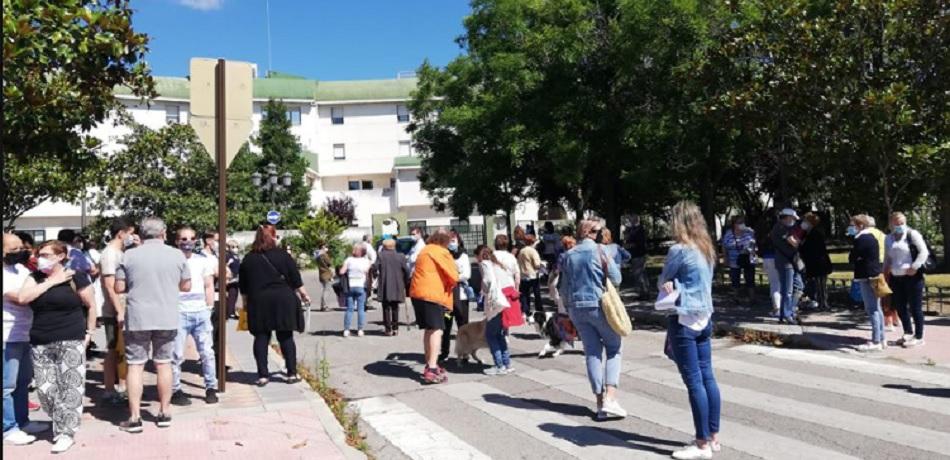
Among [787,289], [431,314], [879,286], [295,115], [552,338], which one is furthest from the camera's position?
[295,115]

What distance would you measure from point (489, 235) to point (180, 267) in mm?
33932

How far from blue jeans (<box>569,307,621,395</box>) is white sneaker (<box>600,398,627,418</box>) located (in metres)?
0.11

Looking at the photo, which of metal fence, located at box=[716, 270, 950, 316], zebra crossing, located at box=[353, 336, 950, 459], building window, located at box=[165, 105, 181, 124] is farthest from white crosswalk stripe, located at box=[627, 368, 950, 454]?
building window, located at box=[165, 105, 181, 124]

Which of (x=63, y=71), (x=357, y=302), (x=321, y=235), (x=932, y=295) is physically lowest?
(x=932, y=295)

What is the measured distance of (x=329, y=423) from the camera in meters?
6.80

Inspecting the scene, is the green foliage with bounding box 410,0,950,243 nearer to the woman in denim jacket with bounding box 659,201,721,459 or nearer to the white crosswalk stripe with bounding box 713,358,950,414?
the white crosswalk stripe with bounding box 713,358,950,414

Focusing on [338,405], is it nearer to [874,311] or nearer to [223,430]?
[223,430]

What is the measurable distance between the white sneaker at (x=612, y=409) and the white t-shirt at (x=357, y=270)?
6.59 m

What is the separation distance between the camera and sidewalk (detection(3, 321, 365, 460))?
5.93m

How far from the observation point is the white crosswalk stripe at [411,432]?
6102 millimetres

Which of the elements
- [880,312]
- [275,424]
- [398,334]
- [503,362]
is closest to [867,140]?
[880,312]

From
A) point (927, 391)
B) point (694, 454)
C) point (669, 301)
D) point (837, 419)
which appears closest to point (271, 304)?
point (669, 301)

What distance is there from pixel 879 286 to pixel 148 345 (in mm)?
8376

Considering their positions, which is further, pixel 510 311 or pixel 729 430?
pixel 510 311
